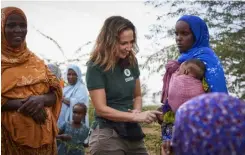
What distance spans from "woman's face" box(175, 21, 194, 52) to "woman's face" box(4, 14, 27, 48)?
1199mm

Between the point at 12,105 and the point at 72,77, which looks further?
the point at 72,77

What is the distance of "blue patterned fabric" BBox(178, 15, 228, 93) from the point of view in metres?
3.74

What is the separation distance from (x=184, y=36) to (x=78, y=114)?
3.17 m

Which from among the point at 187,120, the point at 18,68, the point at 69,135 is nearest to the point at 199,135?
the point at 187,120

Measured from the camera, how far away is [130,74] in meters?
4.20

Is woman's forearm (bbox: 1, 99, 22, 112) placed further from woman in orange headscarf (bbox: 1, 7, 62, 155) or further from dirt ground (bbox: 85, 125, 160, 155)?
dirt ground (bbox: 85, 125, 160, 155)

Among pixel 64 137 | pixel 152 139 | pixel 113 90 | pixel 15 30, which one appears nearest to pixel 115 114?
pixel 113 90

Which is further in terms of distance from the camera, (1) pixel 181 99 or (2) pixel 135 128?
(2) pixel 135 128

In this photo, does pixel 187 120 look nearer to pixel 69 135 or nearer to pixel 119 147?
pixel 119 147

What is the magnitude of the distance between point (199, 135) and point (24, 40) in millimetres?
2514

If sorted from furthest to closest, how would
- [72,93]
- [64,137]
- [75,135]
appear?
[72,93] < [75,135] < [64,137]

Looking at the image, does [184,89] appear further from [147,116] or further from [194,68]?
[147,116]

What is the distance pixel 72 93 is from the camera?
7.69 meters

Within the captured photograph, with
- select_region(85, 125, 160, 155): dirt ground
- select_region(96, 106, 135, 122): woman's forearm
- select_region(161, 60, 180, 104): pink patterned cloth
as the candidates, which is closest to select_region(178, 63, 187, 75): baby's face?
select_region(161, 60, 180, 104): pink patterned cloth
